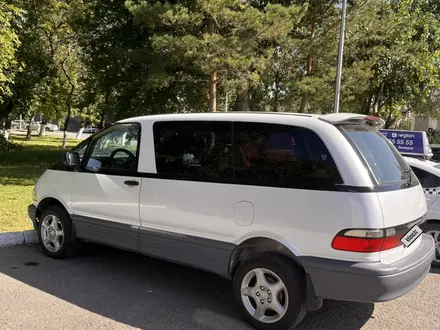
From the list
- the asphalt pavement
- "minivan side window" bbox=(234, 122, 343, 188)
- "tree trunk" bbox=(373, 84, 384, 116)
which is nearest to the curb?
the asphalt pavement

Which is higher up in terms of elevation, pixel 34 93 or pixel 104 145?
pixel 34 93

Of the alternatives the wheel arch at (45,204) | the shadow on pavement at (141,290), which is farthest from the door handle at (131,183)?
the wheel arch at (45,204)

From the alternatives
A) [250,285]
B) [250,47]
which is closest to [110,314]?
[250,285]

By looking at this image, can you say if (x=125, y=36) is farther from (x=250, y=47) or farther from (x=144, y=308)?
(x=144, y=308)

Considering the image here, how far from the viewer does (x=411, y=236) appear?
11.9 ft

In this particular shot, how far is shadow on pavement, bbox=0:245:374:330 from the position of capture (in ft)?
12.4

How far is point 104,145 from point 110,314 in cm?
195

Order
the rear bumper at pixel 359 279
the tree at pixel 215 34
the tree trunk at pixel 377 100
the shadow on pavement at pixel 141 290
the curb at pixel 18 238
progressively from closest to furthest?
1. the rear bumper at pixel 359 279
2. the shadow on pavement at pixel 141 290
3. the curb at pixel 18 238
4. the tree at pixel 215 34
5. the tree trunk at pixel 377 100

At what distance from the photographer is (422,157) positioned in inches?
270

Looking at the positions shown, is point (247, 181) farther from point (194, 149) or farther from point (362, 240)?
point (362, 240)

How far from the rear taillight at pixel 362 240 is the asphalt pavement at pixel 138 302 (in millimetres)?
903

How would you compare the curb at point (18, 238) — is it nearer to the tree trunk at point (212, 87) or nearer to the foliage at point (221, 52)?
the foliage at point (221, 52)

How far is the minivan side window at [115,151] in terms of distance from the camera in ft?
15.0

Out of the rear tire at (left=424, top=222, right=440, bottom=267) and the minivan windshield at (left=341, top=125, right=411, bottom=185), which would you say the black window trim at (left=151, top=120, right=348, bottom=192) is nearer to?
the minivan windshield at (left=341, top=125, right=411, bottom=185)
